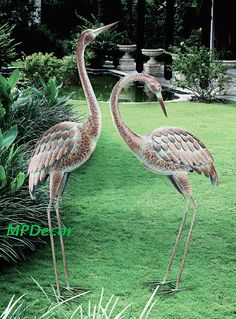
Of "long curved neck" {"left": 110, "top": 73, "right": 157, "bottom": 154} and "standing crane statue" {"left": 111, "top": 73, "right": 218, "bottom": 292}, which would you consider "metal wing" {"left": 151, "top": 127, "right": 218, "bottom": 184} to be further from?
"long curved neck" {"left": 110, "top": 73, "right": 157, "bottom": 154}

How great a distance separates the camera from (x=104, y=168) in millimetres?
8297

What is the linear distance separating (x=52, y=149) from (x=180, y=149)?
891mm

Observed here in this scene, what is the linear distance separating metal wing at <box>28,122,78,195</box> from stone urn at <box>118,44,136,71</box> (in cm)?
1921

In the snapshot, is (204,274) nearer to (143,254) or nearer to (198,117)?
(143,254)

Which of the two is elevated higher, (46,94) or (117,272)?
(46,94)

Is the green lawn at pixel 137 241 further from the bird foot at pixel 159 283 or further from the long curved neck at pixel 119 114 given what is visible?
the long curved neck at pixel 119 114

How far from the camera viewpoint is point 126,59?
76.9 feet

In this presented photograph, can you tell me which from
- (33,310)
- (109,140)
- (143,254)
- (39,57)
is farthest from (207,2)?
(33,310)

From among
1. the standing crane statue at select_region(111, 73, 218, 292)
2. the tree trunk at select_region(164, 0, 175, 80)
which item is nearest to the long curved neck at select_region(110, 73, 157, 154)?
the standing crane statue at select_region(111, 73, 218, 292)

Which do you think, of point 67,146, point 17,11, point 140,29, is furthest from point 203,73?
point 17,11

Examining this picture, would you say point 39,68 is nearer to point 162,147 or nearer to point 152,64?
point 152,64

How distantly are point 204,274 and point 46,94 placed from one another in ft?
14.7

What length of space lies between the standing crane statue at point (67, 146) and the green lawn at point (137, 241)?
682 mm

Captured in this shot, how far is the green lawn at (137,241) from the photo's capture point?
15.2 ft
